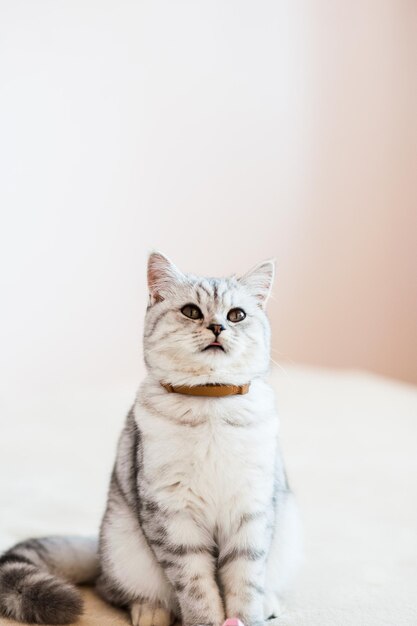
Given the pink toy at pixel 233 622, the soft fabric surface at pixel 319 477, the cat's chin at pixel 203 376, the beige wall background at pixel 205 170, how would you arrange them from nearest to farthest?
the pink toy at pixel 233 622 < the cat's chin at pixel 203 376 < the soft fabric surface at pixel 319 477 < the beige wall background at pixel 205 170

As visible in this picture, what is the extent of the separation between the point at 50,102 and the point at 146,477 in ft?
7.58

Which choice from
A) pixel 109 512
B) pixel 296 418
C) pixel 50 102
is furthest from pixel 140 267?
pixel 109 512

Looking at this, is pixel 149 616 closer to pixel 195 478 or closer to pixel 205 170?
pixel 195 478

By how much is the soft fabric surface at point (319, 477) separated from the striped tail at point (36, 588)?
0.20ft

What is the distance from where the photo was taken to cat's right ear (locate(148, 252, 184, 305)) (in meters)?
1.31

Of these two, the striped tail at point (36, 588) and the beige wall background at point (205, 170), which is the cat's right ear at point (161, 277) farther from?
the beige wall background at point (205, 170)

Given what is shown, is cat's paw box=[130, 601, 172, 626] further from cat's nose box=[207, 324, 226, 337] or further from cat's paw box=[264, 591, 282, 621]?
cat's nose box=[207, 324, 226, 337]

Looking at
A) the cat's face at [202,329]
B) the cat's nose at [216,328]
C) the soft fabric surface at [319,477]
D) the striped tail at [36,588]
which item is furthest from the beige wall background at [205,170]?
the cat's nose at [216,328]

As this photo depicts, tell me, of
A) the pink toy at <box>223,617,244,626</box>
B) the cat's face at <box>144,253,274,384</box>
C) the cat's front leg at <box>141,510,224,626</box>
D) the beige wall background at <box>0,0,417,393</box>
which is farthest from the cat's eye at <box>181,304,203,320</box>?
the beige wall background at <box>0,0,417,393</box>

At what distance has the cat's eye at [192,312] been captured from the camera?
1259 mm

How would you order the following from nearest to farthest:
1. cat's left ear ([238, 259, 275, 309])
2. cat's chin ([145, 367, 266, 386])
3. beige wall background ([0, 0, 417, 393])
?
cat's chin ([145, 367, 266, 386]), cat's left ear ([238, 259, 275, 309]), beige wall background ([0, 0, 417, 393])

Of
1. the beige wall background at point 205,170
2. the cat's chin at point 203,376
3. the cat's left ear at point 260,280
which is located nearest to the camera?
the cat's chin at point 203,376

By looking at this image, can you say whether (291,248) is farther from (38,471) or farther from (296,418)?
(38,471)

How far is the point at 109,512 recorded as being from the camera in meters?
1.37
